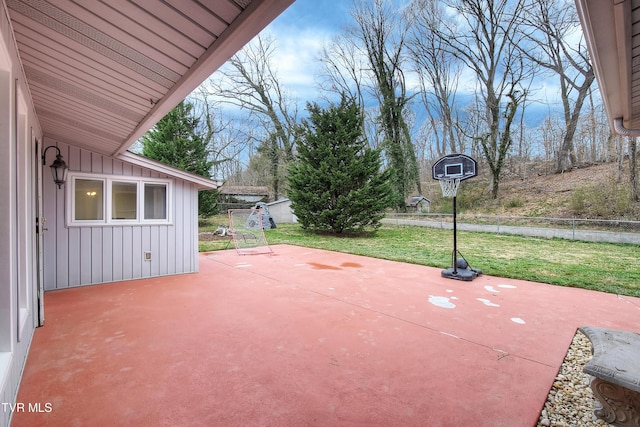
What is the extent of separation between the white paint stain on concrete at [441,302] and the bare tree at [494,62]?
11.7 meters

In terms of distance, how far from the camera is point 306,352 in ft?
8.06

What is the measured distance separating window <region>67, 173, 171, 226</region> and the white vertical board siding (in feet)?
0.28

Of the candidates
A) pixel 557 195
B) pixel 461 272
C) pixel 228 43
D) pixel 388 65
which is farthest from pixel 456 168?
pixel 388 65

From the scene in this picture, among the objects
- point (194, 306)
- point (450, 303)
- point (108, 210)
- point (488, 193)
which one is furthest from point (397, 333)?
point (488, 193)

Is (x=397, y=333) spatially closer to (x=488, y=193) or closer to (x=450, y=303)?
(x=450, y=303)

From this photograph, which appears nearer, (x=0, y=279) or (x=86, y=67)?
(x=0, y=279)

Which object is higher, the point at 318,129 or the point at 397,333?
the point at 318,129

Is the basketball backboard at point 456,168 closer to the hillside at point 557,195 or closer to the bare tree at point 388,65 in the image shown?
the hillside at point 557,195

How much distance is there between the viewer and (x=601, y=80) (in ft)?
6.84

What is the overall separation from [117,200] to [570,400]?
568 centimetres

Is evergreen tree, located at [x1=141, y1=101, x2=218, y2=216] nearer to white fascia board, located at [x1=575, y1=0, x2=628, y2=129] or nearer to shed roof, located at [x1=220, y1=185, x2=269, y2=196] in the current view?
shed roof, located at [x1=220, y1=185, x2=269, y2=196]

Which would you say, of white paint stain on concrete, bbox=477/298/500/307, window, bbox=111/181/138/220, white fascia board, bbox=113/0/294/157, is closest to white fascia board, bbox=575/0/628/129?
white fascia board, bbox=113/0/294/157

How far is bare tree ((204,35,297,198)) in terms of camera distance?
55.3ft

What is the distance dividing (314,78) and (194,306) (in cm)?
1723
